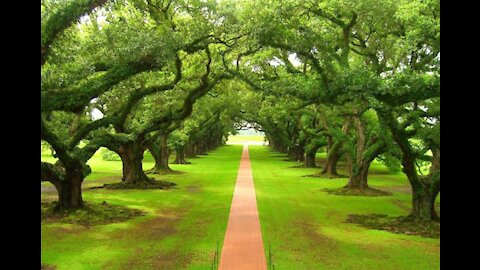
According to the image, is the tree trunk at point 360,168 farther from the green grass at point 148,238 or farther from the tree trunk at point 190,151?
the tree trunk at point 190,151

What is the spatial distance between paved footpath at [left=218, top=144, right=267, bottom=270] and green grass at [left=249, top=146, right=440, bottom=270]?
0.34m

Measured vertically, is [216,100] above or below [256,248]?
above

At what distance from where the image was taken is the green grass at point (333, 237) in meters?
11.4

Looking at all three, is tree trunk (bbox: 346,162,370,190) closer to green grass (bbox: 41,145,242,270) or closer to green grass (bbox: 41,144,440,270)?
green grass (bbox: 41,144,440,270)

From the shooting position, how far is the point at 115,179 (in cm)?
3362

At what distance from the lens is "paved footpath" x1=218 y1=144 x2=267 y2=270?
10.7 metres

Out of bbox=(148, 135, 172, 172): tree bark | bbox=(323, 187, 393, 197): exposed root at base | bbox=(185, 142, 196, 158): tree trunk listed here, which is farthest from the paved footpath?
bbox=(185, 142, 196, 158): tree trunk

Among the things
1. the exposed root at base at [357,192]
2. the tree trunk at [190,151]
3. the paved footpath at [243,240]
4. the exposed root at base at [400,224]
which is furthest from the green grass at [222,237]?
the tree trunk at [190,151]

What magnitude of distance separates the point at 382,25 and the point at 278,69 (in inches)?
358

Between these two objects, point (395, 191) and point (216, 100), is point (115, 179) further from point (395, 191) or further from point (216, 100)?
point (395, 191)

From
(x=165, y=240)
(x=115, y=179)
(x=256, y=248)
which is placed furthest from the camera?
(x=115, y=179)

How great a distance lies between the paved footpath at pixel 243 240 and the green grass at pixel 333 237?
0.34 metres
